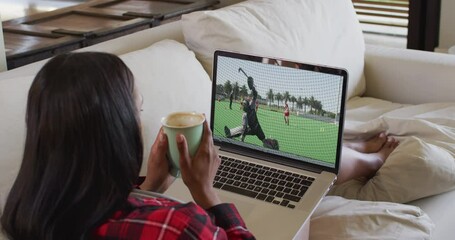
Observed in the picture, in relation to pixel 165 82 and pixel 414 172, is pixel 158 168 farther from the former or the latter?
pixel 414 172

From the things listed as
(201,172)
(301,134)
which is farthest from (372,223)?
(201,172)

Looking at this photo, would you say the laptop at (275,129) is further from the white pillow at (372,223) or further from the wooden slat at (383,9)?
the wooden slat at (383,9)

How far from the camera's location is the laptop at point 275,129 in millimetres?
1447

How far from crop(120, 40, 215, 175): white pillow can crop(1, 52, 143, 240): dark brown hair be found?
638mm

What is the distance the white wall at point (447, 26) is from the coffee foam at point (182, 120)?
2587 millimetres

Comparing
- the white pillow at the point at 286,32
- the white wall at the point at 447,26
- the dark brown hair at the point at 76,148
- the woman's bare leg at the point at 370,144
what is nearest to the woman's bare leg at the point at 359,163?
the woman's bare leg at the point at 370,144

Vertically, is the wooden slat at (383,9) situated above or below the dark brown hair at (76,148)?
below

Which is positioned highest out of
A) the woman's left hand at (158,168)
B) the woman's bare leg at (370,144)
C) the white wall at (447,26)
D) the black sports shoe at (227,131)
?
the woman's left hand at (158,168)

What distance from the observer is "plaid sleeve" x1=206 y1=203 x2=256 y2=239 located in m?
1.12

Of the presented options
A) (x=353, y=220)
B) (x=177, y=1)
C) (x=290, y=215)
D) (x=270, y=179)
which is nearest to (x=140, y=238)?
(x=290, y=215)

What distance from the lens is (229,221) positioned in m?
1.13

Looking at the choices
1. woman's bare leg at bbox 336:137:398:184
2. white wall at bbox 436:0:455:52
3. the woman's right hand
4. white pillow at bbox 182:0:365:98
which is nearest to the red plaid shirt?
the woman's right hand

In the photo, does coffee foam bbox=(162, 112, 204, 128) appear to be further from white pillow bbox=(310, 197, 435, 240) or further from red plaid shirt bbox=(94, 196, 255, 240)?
white pillow bbox=(310, 197, 435, 240)

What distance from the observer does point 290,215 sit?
1.35m
